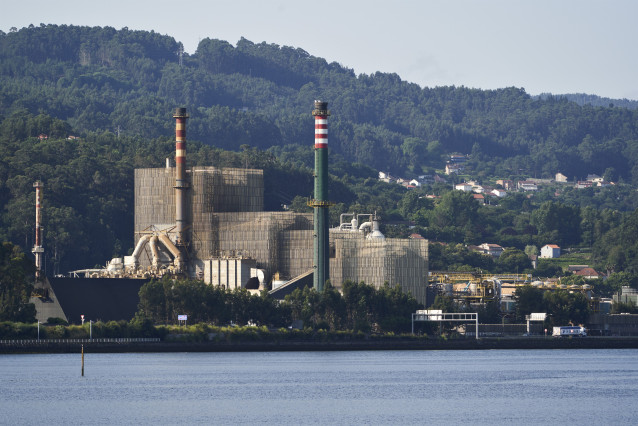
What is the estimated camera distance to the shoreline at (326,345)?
128m

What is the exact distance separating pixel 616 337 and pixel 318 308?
125 ft

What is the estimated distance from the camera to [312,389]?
10200 cm

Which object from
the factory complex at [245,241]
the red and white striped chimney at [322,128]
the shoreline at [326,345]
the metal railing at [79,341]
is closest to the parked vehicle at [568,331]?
the shoreline at [326,345]

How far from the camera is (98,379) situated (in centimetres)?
10656

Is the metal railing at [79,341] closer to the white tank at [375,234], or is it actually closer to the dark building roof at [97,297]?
the dark building roof at [97,297]

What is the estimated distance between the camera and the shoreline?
12812 centimetres

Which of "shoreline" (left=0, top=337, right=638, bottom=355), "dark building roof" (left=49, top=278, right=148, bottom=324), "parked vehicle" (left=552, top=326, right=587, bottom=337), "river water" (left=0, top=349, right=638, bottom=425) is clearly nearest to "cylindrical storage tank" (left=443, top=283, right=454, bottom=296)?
"parked vehicle" (left=552, top=326, right=587, bottom=337)

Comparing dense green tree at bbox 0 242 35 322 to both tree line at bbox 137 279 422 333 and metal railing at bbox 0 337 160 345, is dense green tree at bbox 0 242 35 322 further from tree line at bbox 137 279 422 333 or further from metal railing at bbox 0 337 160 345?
tree line at bbox 137 279 422 333

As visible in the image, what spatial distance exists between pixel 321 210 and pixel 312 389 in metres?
56.3

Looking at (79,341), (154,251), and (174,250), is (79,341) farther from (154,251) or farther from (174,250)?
(174,250)

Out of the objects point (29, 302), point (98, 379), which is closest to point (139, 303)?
point (29, 302)

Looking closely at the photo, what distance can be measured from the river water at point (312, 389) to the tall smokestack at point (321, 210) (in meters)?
17.2

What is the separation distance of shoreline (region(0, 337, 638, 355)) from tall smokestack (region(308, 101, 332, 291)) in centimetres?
1157

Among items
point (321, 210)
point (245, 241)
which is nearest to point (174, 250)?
point (245, 241)
